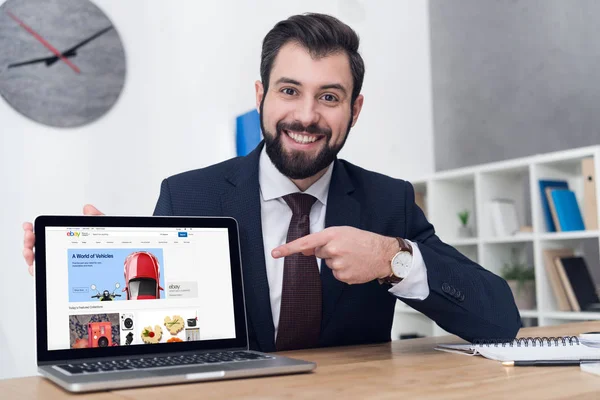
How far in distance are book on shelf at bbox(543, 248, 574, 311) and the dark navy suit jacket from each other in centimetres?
190

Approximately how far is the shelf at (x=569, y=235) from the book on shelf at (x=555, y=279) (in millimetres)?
95

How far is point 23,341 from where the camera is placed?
125 inches

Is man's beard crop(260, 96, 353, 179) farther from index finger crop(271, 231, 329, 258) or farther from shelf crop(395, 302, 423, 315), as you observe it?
shelf crop(395, 302, 423, 315)

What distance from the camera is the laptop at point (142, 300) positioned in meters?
1.06

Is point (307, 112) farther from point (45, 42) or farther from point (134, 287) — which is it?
point (45, 42)

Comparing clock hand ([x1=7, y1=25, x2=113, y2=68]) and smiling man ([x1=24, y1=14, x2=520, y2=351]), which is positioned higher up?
clock hand ([x1=7, y1=25, x2=113, y2=68])

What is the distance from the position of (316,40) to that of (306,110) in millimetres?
184

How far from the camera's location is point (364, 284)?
1.66m

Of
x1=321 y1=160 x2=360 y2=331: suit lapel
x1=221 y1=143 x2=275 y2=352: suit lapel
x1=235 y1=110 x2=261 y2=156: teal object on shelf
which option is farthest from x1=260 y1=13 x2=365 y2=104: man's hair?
x1=235 y1=110 x2=261 y2=156: teal object on shelf

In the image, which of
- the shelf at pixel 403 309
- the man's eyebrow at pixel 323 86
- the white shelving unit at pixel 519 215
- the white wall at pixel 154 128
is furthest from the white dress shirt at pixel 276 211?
the shelf at pixel 403 309

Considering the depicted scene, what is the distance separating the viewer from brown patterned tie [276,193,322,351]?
1.55m

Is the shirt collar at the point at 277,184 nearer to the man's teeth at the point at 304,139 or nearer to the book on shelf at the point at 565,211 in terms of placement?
the man's teeth at the point at 304,139

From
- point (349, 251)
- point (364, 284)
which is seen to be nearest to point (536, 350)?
point (349, 251)

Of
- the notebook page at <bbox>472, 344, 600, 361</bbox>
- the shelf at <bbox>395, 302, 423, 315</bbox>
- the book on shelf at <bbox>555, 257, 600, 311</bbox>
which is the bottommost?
the shelf at <bbox>395, 302, 423, 315</bbox>
